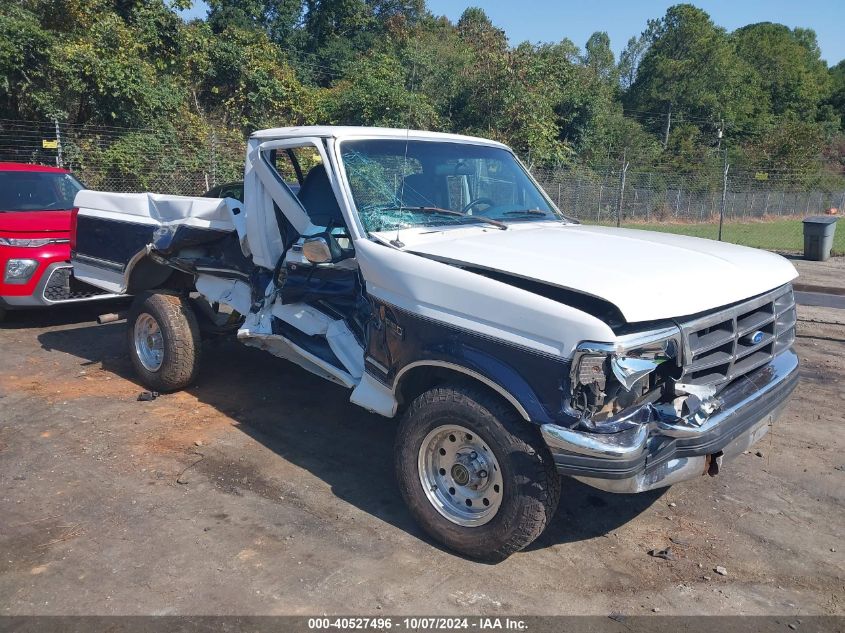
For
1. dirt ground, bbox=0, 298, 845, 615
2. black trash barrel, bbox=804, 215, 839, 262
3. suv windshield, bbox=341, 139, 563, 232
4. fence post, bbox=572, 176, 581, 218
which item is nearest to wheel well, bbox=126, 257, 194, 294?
dirt ground, bbox=0, 298, 845, 615

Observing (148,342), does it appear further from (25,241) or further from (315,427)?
(25,241)

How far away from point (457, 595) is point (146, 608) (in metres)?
1.44

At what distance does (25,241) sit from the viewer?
25.4ft

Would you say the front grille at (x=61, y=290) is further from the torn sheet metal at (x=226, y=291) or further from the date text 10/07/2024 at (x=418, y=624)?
the date text 10/07/2024 at (x=418, y=624)

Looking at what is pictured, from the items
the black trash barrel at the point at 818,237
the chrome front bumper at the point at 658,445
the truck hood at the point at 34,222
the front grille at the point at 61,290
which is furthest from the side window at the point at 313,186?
the black trash barrel at the point at 818,237

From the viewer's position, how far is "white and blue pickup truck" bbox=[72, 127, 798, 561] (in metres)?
3.20

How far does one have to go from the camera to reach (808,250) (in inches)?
Answer: 627

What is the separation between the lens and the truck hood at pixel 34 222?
25.3 ft

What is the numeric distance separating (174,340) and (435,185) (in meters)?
2.56

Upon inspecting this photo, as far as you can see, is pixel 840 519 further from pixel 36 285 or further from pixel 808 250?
pixel 808 250

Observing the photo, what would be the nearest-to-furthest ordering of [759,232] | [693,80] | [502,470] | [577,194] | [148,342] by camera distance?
[502,470], [148,342], [577,194], [759,232], [693,80]

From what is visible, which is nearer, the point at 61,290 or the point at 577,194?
the point at 61,290

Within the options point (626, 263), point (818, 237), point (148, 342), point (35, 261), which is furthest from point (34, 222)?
point (818, 237)

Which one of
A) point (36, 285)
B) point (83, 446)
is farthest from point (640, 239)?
point (36, 285)
